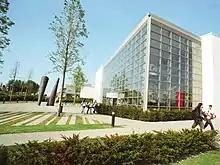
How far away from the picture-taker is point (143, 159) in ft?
20.9

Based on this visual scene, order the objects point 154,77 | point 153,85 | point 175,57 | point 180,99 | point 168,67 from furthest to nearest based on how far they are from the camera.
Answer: point 175,57
point 180,99
point 168,67
point 154,77
point 153,85

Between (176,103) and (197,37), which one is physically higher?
(197,37)

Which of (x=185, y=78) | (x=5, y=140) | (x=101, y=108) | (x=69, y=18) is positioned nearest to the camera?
(x=5, y=140)

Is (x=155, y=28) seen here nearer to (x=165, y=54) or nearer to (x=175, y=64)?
(x=165, y=54)

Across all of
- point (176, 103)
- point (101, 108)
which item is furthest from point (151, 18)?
point (101, 108)

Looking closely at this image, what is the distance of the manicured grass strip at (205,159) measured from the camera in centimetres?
666

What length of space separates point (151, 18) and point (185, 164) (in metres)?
18.3

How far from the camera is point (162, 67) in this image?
2203cm

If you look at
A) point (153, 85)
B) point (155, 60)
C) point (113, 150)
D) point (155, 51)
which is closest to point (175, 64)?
point (155, 60)

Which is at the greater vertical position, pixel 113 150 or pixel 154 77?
pixel 154 77

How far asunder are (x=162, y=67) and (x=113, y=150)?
17641mm

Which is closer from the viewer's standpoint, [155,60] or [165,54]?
[155,60]

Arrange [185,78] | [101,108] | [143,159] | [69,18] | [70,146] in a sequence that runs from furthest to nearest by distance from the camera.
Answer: [101,108] < [185,78] < [69,18] < [143,159] < [70,146]

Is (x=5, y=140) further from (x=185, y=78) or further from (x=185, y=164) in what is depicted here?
(x=185, y=78)
